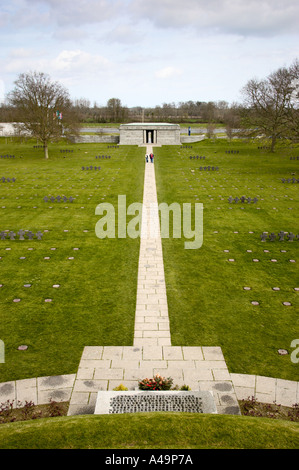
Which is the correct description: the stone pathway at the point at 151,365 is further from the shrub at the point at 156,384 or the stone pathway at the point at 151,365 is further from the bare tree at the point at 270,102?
the bare tree at the point at 270,102

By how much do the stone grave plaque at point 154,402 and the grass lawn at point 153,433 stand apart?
0.41 metres

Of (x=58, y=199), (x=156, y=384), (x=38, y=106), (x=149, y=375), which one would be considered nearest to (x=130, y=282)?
(x=149, y=375)

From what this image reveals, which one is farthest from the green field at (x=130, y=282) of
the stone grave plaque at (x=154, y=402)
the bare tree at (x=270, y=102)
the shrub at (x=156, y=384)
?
the bare tree at (x=270, y=102)

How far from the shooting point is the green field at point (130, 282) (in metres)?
9.55

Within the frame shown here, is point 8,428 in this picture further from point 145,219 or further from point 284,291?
point 145,219

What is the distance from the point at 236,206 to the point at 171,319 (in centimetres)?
1498

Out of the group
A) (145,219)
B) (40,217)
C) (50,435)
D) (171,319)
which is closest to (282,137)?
(145,219)

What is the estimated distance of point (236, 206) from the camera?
78.4 ft

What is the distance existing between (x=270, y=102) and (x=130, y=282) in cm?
4226

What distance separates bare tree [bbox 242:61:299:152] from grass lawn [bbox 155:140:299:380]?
636 inches

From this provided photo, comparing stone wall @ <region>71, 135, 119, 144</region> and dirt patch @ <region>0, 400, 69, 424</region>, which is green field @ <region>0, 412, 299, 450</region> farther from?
stone wall @ <region>71, 135, 119, 144</region>

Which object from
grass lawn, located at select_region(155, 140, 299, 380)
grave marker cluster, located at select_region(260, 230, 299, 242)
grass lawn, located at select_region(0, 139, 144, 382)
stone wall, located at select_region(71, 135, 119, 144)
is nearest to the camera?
grass lawn, located at select_region(0, 139, 144, 382)

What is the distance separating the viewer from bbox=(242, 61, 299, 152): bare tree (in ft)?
132

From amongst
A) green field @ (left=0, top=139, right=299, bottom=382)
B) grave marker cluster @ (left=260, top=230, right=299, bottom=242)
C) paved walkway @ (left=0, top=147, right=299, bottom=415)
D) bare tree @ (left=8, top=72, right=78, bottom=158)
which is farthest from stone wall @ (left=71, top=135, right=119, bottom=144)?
paved walkway @ (left=0, top=147, right=299, bottom=415)
